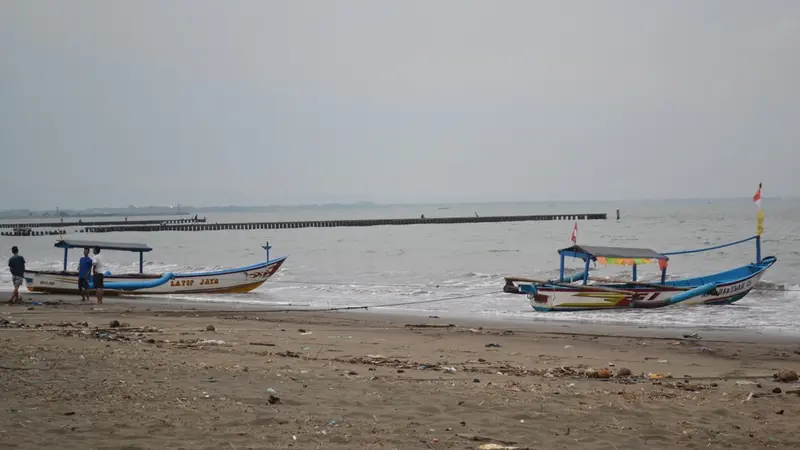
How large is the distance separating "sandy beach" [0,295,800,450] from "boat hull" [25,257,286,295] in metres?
10.9

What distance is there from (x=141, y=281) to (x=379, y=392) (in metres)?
18.0

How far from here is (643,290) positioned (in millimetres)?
19219

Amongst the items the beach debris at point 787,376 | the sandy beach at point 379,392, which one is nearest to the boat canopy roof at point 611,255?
the sandy beach at point 379,392

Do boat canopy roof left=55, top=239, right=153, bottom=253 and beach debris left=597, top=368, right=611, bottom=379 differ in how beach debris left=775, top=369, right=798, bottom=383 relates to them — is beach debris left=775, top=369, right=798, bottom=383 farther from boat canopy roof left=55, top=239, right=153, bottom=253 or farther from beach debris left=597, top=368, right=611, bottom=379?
boat canopy roof left=55, top=239, right=153, bottom=253

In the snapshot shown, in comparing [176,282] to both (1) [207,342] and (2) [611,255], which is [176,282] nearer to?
(1) [207,342]

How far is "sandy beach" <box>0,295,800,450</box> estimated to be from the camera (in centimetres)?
593

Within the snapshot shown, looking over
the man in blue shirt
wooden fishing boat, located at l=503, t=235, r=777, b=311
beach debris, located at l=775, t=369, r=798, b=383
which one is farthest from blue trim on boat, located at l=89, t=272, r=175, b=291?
beach debris, located at l=775, t=369, r=798, b=383

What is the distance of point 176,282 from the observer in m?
23.8

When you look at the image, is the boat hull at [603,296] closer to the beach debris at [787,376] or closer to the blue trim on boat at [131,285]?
the beach debris at [787,376]

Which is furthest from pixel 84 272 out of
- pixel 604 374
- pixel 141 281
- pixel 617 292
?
pixel 604 374

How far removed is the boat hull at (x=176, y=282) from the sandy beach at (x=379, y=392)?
10.9 meters

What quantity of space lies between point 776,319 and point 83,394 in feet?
52.5

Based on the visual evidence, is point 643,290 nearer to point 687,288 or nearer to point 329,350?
point 687,288

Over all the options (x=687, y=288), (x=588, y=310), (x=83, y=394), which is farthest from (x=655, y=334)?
(x=83, y=394)
